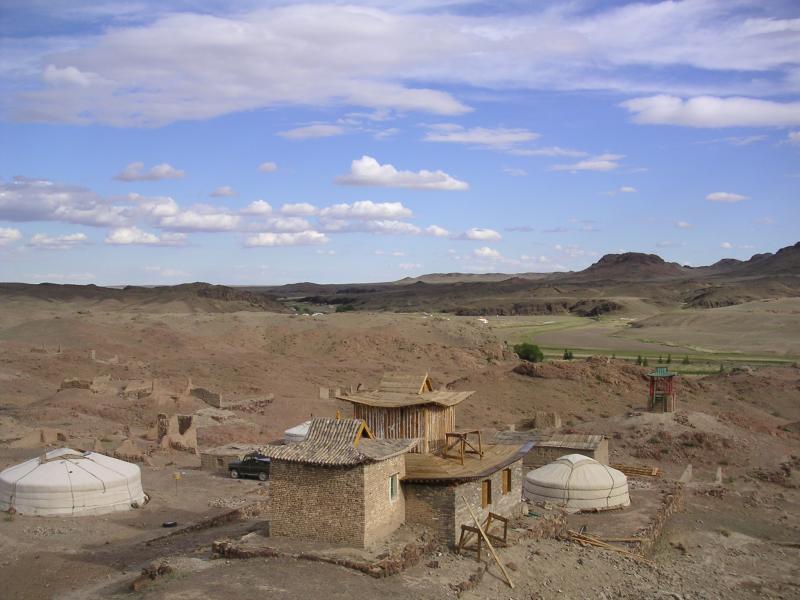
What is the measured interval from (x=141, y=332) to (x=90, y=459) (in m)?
43.6

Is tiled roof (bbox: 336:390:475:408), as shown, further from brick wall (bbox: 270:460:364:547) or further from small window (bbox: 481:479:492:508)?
brick wall (bbox: 270:460:364:547)

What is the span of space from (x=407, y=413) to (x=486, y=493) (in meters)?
2.75

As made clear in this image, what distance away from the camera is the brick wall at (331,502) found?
56.9 ft

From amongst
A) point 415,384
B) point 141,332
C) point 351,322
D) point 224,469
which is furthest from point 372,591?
point 351,322

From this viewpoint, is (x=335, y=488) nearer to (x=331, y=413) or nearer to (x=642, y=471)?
(x=642, y=471)

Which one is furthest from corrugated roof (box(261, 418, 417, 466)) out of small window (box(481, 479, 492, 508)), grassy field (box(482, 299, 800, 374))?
grassy field (box(482, 299, 800, 374))

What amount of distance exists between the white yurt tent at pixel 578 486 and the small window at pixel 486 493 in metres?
6.05

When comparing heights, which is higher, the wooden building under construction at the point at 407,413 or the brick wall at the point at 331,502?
the wooden building under construction at the point at 407,413

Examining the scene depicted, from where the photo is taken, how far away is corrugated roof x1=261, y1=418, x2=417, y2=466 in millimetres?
17406

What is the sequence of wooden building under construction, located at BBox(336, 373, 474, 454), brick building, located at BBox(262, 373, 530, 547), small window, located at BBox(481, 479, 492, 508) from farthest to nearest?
wooden building under construction, located at BBox(336, 373, 474, 454), small window, located at BBox(481, 479, 492, 508), brick building, located at BBox(262, 373, 530, 547)

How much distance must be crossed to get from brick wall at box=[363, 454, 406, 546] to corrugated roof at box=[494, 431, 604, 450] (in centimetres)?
1148

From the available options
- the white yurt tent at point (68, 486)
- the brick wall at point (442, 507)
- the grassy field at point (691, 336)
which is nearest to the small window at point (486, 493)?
→ the brick wall at point (442, 507)

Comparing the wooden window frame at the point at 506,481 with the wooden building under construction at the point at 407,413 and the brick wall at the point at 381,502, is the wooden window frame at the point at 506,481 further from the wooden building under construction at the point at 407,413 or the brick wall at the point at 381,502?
the brick wall at the point at 381,502

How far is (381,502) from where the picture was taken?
707 inches
